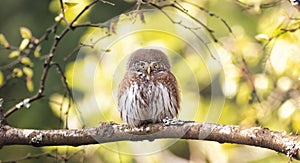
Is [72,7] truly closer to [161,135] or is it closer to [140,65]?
[140,65]

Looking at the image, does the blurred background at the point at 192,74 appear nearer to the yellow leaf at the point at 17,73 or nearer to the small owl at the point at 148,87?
the yellow leaf at the point at 17,73

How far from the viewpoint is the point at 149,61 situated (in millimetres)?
4109

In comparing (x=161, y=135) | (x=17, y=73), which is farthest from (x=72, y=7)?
(x=161, y=135)

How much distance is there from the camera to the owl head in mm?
4098

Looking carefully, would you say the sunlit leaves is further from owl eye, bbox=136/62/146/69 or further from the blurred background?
owl eye, bbox=136/62/146/69

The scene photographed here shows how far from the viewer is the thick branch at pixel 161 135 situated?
3092 millimetres

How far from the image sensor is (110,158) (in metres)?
5.24

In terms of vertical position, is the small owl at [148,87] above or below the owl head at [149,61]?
below

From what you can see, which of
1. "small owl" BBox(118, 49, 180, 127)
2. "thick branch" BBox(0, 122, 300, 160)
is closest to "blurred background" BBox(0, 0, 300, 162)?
"small owl" BBox(118, 49, 180, 127)

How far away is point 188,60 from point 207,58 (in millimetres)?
152

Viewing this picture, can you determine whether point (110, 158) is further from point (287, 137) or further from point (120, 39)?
point (287, 137)

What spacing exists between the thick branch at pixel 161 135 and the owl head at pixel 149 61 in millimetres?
545

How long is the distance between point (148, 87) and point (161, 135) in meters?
0.65

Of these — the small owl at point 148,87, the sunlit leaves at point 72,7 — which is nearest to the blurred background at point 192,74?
the sunlit leaves at point 72,7
